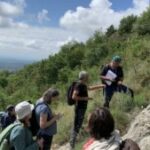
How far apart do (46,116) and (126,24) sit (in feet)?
137

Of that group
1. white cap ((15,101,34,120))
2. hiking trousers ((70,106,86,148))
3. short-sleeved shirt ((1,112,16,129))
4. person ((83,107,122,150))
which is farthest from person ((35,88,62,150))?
person ((83,107,122,150))

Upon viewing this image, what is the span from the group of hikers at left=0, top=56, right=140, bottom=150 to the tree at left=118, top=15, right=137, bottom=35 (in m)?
36.4

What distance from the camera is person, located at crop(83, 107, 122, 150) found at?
388cm

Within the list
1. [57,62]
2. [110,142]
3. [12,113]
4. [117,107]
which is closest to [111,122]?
[110,142]

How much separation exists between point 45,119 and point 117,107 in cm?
504

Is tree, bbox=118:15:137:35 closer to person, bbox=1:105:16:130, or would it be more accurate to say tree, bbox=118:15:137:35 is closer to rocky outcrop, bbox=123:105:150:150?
rocky outcrop, bbox=123:105:150:150

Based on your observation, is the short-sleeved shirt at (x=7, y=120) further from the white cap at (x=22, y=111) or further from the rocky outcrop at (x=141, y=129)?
the white cap at (x=22, y=111)

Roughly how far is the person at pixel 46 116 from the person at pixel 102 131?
293cm

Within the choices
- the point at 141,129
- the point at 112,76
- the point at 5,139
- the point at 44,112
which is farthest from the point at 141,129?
the point at 5,139

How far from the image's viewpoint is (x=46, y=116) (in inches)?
270

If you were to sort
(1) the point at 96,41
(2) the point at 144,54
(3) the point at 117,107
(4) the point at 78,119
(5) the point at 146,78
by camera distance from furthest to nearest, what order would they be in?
(1) the point at 96,41, (2) the point at 144,54, (5) the point at 146,78, (3) the point at 117,107, (4) the point at 78,119

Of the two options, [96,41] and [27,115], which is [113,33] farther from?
[27,115]

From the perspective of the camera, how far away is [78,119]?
30.9 feet

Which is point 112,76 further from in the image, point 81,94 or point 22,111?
point 22,111
